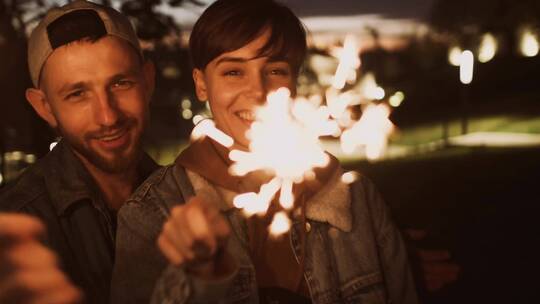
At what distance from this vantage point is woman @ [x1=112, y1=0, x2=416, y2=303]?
310 cm

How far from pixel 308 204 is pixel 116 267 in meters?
1.00

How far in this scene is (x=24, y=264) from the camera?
1.95 metres

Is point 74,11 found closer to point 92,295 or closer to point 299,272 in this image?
point 92,295

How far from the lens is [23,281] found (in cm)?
193

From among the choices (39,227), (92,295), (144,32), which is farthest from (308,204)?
(144,32)

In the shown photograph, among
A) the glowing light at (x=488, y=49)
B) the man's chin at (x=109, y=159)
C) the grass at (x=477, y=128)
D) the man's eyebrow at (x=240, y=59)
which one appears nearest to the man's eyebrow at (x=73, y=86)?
the man's chin at (x=109, y=159)

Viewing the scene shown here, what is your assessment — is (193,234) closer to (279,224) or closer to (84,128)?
(279,224)

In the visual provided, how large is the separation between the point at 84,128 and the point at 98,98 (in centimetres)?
20

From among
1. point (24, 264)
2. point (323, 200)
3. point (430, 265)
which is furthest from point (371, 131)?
point (24, 264)

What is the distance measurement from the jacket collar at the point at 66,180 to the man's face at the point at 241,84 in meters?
1.06

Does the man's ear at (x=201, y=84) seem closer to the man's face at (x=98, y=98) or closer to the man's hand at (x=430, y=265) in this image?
the man's face at (x=98, y=98)

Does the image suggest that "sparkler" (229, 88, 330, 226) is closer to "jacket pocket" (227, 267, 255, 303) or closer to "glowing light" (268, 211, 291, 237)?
"glowing light" (268, 211, 291, 237)

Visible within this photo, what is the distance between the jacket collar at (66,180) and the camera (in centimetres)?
383

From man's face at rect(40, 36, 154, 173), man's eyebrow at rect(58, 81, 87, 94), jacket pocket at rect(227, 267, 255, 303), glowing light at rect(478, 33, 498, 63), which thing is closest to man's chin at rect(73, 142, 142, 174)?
man's face at rect(40, 36, 154, 173)
